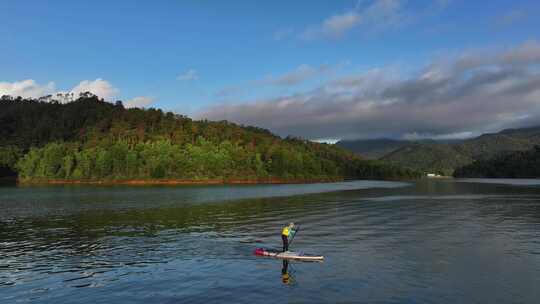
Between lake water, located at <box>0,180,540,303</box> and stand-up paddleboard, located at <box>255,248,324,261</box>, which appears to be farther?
stand-up paddleboard, located at <box>255,248,324,261</box>

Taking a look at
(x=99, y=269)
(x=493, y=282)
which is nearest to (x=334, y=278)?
(x=493, y=282)

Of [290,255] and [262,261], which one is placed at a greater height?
[290,255]

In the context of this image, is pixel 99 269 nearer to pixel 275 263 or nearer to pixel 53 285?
pixel 53 285

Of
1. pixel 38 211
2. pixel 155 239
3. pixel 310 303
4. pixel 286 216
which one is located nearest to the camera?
pixel 310 303

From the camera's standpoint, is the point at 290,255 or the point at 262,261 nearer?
the point at 290,255

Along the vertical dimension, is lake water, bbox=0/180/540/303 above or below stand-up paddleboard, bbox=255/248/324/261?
below

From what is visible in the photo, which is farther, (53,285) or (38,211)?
(38,211)

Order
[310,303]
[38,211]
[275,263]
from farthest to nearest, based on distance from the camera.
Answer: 1. [38,211]
2. [275,263]
3. [310,303]

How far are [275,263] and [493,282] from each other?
18260 millimetres

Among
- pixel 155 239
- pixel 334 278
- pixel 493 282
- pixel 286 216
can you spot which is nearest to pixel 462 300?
pixel 493 282

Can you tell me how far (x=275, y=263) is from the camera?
4097cm

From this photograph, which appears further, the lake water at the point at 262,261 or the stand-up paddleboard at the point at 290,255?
the stand-up paddleboard at the point at 290,255

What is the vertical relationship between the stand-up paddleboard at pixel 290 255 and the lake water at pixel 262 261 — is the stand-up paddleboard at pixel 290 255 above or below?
above

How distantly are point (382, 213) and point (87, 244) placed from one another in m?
56.2
